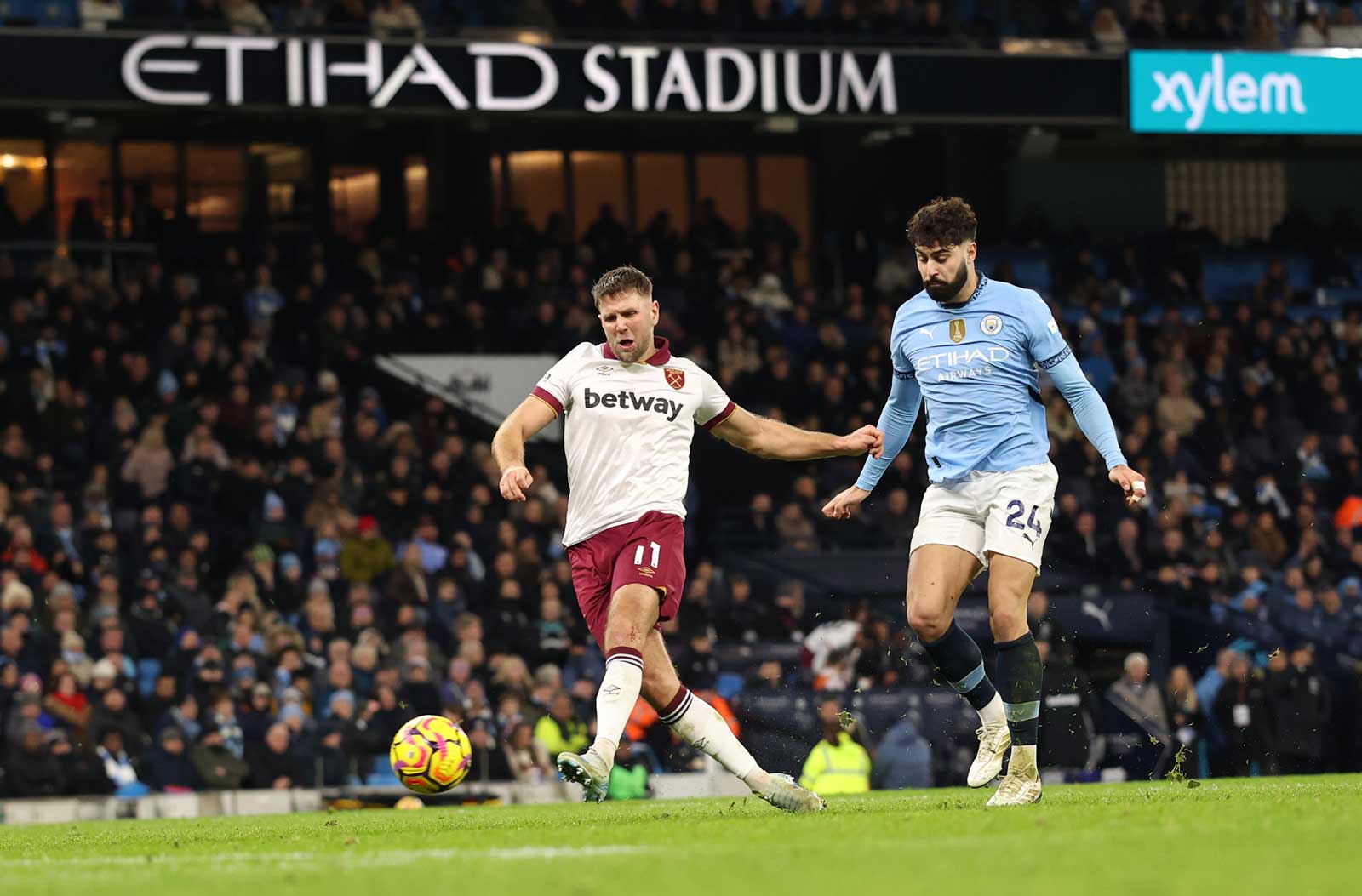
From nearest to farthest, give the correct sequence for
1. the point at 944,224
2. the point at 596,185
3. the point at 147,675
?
the point at 944,224
the point at 147,675
the point at 596,185

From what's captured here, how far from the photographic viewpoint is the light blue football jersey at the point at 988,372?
9180 mm

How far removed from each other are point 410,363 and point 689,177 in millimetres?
7665

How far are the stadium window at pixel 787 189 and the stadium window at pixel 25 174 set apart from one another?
10030mm

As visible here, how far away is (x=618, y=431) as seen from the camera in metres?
8.92

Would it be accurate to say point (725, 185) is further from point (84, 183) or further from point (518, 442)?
point (518, 442)

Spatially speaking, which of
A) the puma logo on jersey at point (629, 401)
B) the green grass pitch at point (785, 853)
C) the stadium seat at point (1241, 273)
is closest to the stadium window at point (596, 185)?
the stadium seat at point (1241, 273)

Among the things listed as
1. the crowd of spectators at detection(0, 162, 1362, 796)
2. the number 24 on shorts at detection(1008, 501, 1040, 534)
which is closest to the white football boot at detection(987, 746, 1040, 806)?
the number 24 on shorts at detection(1008, 501, 1040, 534)

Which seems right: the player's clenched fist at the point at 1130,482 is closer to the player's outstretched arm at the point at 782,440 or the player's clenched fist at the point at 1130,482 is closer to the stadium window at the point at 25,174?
the player's outstretched arm at the point at 782,440

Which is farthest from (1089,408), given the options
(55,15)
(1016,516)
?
(55,15)

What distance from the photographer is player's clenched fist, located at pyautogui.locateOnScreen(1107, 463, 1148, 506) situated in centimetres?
875

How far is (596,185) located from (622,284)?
21.2m

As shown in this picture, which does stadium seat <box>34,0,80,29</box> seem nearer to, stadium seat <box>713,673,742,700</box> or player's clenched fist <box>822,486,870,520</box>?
stadium seat <box>713,673,742,700</box>

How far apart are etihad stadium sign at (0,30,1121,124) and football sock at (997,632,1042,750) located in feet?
47.2

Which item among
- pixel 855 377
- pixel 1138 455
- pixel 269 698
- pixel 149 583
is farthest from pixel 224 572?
pixel 1138 455
